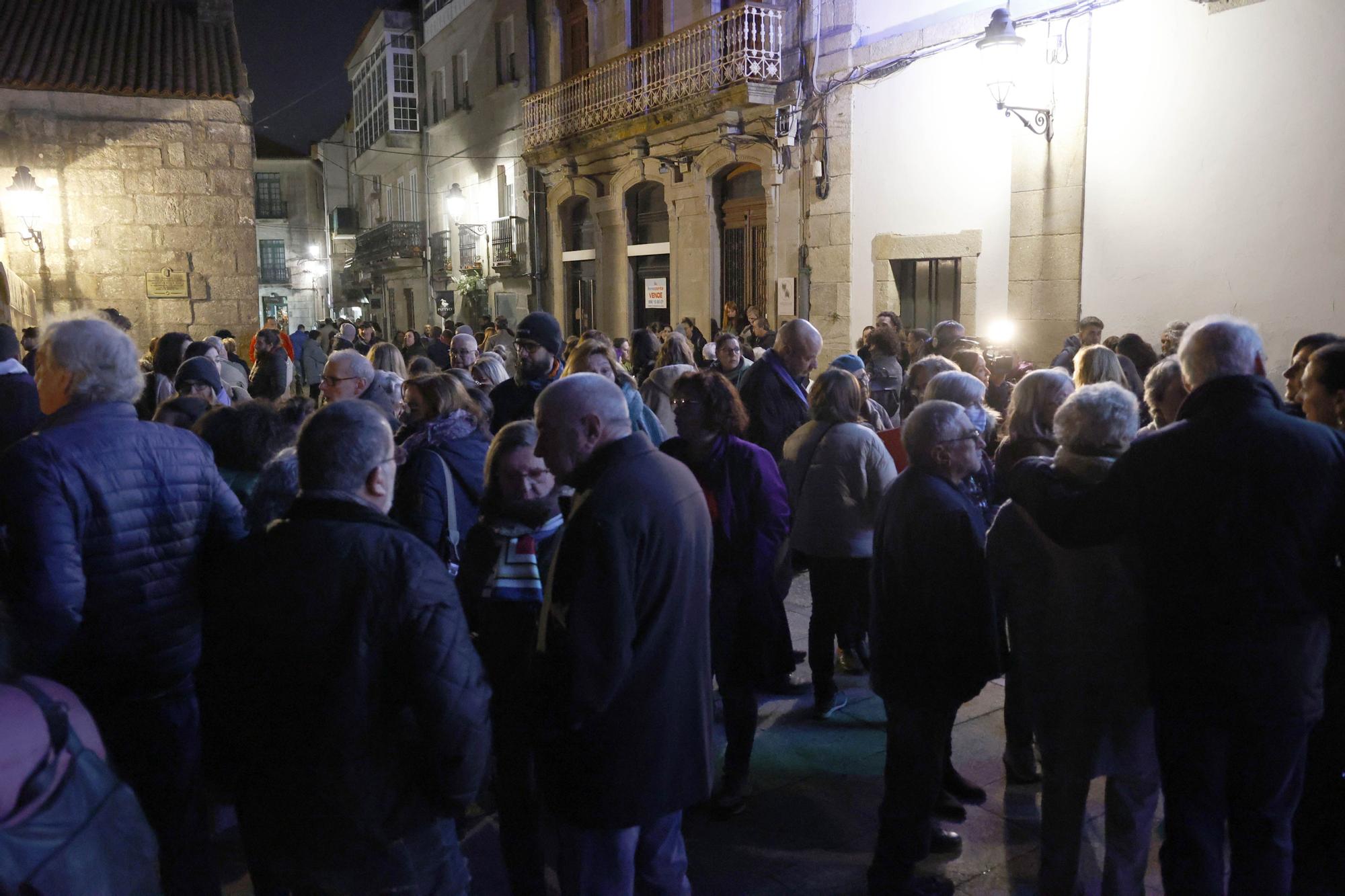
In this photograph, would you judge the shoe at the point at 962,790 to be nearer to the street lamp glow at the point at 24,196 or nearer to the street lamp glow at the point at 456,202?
the street lamp glow at the point at 24,196

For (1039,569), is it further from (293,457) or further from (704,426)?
(293,457)

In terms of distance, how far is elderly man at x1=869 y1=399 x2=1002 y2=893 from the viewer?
9.71 ft

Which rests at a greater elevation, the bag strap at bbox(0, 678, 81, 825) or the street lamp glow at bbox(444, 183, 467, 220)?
the street lamp glow at bbox(444, 183, 467, 220)

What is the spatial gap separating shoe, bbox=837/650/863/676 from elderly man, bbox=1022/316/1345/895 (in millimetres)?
2474

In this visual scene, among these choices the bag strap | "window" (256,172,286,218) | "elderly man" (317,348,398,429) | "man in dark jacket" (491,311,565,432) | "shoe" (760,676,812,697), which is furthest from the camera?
"window" (256,172,286,218)

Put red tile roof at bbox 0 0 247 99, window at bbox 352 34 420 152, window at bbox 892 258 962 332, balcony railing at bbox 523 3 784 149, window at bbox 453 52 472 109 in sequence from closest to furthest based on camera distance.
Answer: window at bbox 892 258 962 332, red tile roof at bbox 0 0 247 99, balcony railing at bbox 523 3 784 149, window at bbox 453 52 472 109, window at bbox 352 34 420 152

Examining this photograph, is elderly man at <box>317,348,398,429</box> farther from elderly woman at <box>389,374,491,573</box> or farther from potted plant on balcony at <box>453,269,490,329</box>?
potted plant on balcony at <box>453,269,490,329</box>

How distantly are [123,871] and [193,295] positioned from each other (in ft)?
42.4

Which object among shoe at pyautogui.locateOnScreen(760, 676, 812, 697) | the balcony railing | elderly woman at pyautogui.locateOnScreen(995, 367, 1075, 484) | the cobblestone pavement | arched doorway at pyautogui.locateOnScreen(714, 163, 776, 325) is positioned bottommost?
the cobblestone pavement

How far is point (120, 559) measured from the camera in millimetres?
2617

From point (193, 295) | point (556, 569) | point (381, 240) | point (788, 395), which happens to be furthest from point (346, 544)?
point (381, 240)

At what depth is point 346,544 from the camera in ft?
6.54

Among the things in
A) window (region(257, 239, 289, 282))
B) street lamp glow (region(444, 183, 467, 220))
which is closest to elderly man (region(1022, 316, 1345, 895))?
street lamp glow (region(444, 183, 467, 220))

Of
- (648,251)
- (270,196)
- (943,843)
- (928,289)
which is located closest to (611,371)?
(943,843)
